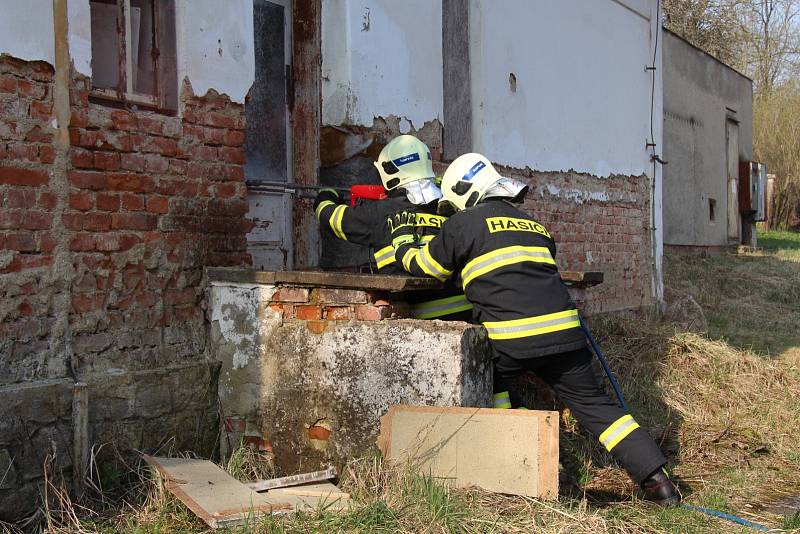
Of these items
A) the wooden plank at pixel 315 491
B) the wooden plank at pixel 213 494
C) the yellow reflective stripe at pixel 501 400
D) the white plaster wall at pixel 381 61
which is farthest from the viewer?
the white plaster wall at pixel 381 61

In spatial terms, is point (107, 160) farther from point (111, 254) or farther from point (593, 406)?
point (593, 406)

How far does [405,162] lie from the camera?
500 cm

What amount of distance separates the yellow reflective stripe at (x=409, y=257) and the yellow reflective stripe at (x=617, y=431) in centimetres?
127

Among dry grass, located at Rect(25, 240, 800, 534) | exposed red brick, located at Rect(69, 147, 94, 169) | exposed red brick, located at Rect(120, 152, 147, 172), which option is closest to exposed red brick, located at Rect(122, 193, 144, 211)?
exposed red brick, located at Rect(120, 152, 147, 172)

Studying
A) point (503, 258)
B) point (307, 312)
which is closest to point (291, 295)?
point (307, 312)

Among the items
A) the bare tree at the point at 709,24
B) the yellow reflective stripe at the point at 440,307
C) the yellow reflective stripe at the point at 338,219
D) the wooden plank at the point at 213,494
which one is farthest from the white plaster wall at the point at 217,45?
the bare tree at the point at 709,24

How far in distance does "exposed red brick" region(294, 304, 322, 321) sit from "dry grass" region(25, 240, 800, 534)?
741mm

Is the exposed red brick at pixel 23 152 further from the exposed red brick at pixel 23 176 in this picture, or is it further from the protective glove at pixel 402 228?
the protective glove at pixel 402 228

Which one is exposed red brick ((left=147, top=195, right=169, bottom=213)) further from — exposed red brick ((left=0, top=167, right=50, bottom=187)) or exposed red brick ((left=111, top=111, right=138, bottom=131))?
exposed red brick ((left=0, top=167, right=50, bottom=187))

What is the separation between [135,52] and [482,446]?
2.58 m

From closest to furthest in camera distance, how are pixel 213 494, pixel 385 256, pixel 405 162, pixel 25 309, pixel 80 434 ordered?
pixel 213 494
pixel 25 309
pixel 80 434
pixel 385 256
pixel 405 162

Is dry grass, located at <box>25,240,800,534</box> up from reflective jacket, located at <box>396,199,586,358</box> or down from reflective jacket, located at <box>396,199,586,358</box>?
down

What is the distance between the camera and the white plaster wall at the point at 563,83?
23.4 feet

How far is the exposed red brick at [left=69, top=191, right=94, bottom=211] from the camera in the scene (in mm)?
A: 3926
